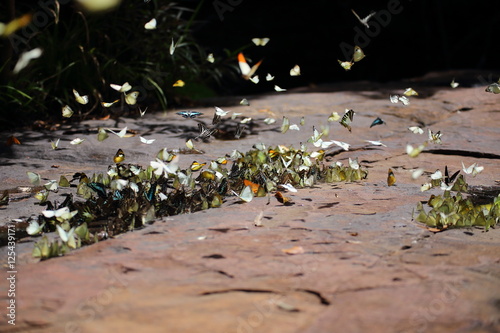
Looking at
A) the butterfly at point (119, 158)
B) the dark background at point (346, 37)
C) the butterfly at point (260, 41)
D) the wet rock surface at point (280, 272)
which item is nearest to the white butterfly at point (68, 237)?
the wet rock surface at point (280, 272)

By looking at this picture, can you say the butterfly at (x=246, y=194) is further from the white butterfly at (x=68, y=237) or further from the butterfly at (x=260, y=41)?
the butterfly at (x=260, y=41)

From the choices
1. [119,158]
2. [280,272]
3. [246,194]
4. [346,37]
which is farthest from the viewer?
Result: [346,37]

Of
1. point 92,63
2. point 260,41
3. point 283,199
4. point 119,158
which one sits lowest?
point 283,199

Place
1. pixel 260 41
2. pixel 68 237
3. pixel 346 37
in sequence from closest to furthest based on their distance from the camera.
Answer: pixel 68 237
pixel 260 41
pixel 346 37

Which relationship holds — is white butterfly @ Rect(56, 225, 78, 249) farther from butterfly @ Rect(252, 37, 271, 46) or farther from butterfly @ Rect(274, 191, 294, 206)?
butterfly @ Rect(252, 37, 271, 46)

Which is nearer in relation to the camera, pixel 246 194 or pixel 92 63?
pixel 246 194

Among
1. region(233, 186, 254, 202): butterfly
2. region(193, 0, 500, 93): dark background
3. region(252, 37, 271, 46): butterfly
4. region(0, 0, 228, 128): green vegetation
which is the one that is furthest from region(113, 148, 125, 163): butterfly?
region(193, 0, 500, 93): dark background

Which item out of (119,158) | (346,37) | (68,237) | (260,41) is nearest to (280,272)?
(68,237)

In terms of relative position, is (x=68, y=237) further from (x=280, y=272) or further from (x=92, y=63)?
(x=92, y=63)

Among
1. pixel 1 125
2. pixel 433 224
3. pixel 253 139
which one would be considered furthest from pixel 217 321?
pixel 1 125
